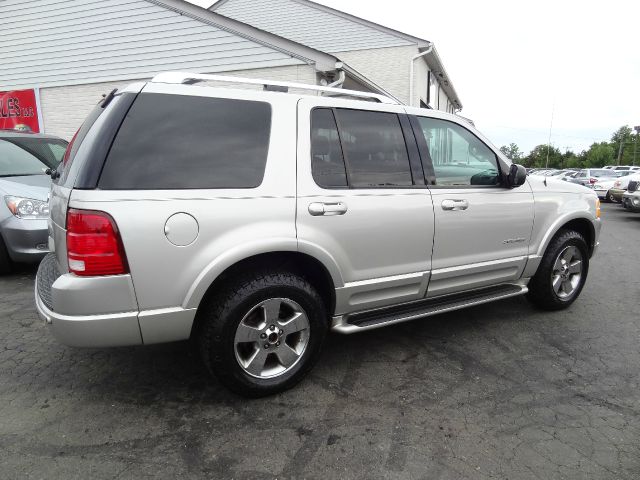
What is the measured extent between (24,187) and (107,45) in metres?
7.79

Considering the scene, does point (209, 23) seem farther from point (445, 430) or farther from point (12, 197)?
point (445, 430)

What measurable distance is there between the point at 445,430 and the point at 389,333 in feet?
4.51

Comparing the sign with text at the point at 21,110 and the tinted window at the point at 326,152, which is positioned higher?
the sign with text at the point at 21,110

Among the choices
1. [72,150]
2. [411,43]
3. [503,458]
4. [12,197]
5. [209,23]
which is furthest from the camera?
[411,43]

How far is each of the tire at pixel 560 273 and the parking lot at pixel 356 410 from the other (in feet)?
1.20

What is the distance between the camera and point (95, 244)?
2.27 metres

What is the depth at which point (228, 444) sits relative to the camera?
237 centimetres

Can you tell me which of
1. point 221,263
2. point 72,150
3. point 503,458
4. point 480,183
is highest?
point 72,150

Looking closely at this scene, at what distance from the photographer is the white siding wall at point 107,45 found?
10.5m

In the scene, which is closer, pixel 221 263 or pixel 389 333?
pixel 221 263

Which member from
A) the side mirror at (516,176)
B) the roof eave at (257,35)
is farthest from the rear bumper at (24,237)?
the roof eave at (257,35)

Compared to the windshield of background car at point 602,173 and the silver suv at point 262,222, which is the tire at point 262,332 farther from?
the windshield of background car at point 602,173

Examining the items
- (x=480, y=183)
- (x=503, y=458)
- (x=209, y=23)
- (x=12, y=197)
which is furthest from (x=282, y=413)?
(x=209, y=23)

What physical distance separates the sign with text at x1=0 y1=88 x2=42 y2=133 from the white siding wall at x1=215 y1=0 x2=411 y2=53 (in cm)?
833
